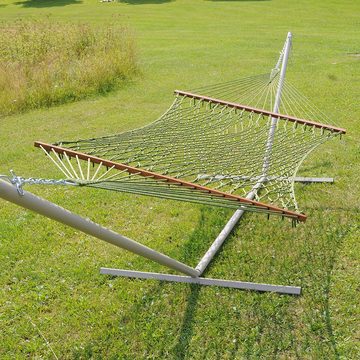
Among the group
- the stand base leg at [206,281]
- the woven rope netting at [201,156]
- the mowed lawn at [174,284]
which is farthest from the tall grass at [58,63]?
the stand base leg at [206,281]

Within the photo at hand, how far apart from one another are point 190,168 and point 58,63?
5.54m

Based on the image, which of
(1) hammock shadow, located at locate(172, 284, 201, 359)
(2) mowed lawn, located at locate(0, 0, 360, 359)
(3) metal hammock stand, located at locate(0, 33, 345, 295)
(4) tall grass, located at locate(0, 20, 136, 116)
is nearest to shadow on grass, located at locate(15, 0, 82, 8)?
(4) tall grass, located at locate(0, 20, 136, 116)

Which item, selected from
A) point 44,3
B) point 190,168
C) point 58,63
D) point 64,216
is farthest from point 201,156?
point 44,3

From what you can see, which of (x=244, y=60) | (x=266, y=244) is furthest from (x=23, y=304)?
(x=244, y=60)

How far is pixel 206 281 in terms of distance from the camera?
2.97 m

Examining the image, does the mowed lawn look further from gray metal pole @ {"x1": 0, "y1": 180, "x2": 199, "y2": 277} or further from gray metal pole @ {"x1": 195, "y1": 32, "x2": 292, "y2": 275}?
gray metal pole @ {"x1": 0, "y1": 180, "x2": 199, "y2": 277}

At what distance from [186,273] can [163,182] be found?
0.73m

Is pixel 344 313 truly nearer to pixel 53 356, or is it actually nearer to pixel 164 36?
pixel 53 356

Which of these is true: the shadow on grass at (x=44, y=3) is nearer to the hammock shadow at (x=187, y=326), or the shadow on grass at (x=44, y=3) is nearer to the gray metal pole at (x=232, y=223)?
the gray metal pole at (x=232, y=223)

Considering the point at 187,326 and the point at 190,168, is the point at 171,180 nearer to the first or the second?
the point at 190,168

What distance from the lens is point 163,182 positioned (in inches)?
95.0

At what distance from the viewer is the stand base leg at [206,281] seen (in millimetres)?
2883

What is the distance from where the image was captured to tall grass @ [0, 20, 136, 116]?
7027 mm

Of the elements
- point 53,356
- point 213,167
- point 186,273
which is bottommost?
point 53,356
